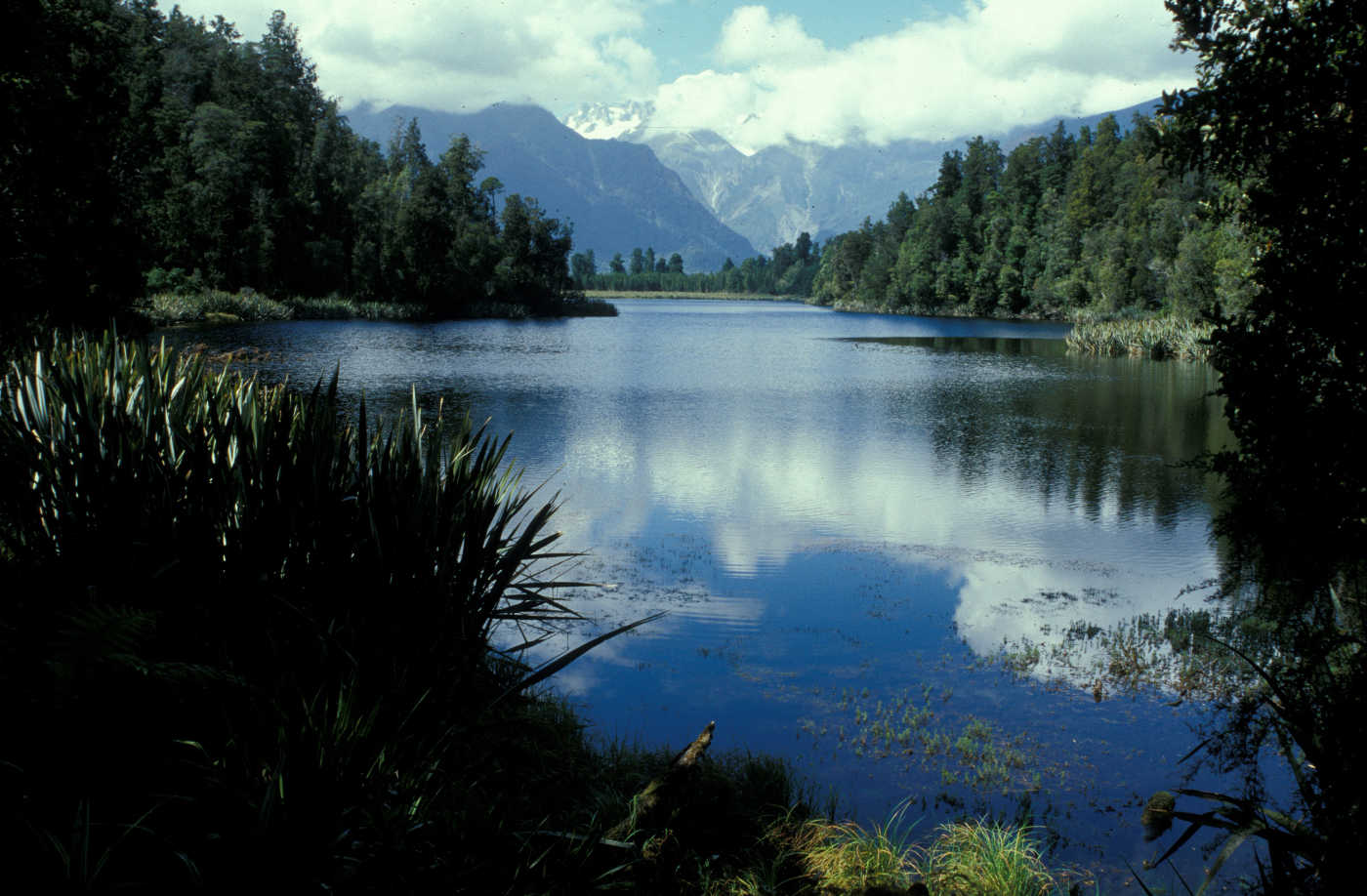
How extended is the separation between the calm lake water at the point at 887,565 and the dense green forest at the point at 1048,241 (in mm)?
21328

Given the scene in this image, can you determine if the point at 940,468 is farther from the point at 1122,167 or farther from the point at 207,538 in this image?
the point at 1122,167

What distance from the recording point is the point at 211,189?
64625mm

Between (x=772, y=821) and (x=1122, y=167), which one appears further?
(x=1122, y=167)

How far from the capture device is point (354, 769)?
3.80 meters

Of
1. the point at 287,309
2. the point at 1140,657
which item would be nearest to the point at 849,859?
the point at 1140,657

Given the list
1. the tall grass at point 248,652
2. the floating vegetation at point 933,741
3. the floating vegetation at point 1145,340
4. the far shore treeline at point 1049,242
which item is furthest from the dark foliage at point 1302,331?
the floating vegetation at point 1145,340

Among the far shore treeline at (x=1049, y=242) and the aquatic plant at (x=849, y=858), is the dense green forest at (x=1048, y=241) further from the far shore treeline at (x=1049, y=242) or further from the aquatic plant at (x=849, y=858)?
the aquatic plant at (x=849, y=858)

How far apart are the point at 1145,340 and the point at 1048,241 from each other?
51.1 metres

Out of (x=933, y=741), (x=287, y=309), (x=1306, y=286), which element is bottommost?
(x=933, y=741)

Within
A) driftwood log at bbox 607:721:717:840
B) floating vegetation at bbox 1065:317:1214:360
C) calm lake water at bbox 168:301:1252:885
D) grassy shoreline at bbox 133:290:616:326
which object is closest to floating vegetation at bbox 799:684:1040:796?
calm lake water at bbox 168:301:1252:885

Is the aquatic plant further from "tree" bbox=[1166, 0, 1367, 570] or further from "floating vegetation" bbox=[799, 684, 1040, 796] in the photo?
"tree" bbox=[1166, 0, 1367, 570]

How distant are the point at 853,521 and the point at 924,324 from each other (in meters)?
77.0

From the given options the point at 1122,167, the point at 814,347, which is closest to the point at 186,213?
the point at 814,347

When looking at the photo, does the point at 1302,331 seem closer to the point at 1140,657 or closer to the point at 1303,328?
the point at 1303,328
